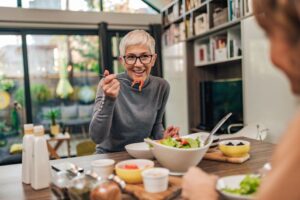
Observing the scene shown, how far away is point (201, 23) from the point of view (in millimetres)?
4016

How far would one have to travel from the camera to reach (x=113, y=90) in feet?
4.56

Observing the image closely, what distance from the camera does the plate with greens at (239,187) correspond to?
0.82 metres

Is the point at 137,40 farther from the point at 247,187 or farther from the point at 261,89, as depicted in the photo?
the point at 261,89

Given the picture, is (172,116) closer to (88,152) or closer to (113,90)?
(88,152)

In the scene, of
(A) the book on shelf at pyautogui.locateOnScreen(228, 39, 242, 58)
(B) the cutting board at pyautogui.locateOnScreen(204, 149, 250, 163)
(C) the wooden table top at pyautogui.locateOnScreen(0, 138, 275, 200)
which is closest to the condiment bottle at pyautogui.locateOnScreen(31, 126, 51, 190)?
(C) the wooden table top at pyautogui.locateOnScreen(0, 138, 275, 200)

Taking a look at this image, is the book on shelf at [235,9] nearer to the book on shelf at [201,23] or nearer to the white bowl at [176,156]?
the book on shelf at [201,23]

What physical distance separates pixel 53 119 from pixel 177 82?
199cm

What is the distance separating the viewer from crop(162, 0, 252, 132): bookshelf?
3.44m

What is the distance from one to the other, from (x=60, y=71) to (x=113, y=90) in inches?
152

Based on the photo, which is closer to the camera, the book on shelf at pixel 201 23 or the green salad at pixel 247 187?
the green salad at pixel 247 187

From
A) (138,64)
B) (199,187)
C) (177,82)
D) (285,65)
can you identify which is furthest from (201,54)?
(285,65)

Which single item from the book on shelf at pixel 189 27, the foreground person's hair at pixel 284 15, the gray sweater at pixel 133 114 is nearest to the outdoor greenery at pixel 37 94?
the book on shelf at pixel 189 27

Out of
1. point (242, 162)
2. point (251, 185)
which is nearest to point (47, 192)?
point (251, 185)

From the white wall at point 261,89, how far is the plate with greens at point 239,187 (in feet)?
6.46
